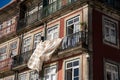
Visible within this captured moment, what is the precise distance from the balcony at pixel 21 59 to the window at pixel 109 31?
5759 millimetres

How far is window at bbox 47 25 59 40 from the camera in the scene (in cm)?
2244

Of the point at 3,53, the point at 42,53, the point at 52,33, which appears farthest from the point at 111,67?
the point at 3,53

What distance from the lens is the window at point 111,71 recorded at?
2019cm

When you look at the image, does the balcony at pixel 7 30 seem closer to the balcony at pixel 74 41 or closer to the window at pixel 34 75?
the window at pixel 34 75

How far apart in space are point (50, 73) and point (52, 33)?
302cm

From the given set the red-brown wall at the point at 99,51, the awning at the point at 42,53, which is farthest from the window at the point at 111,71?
the awning at the point at 42,53

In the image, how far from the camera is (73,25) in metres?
21.2

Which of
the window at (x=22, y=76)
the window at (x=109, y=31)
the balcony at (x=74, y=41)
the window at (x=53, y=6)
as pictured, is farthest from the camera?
the window at (x=22, y=76)

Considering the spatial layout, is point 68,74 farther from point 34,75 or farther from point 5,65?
point 5,65

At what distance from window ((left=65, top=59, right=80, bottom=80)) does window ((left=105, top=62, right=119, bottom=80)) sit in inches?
76.3

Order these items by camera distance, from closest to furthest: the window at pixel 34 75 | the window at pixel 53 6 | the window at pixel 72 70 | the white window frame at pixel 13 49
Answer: the window at pixel 72 70, the window at pixel 34 75, the window at pixel 53 6, the white window frame at pixel 13 49

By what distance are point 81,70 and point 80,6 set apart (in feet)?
14.3

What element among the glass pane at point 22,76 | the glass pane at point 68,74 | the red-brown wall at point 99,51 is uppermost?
the red-brown wall at point 99,51

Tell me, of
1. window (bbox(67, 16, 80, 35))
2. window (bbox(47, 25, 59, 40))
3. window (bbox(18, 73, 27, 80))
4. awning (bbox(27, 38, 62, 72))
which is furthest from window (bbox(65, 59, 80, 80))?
window (bbox(18, 73, 27, 80))
